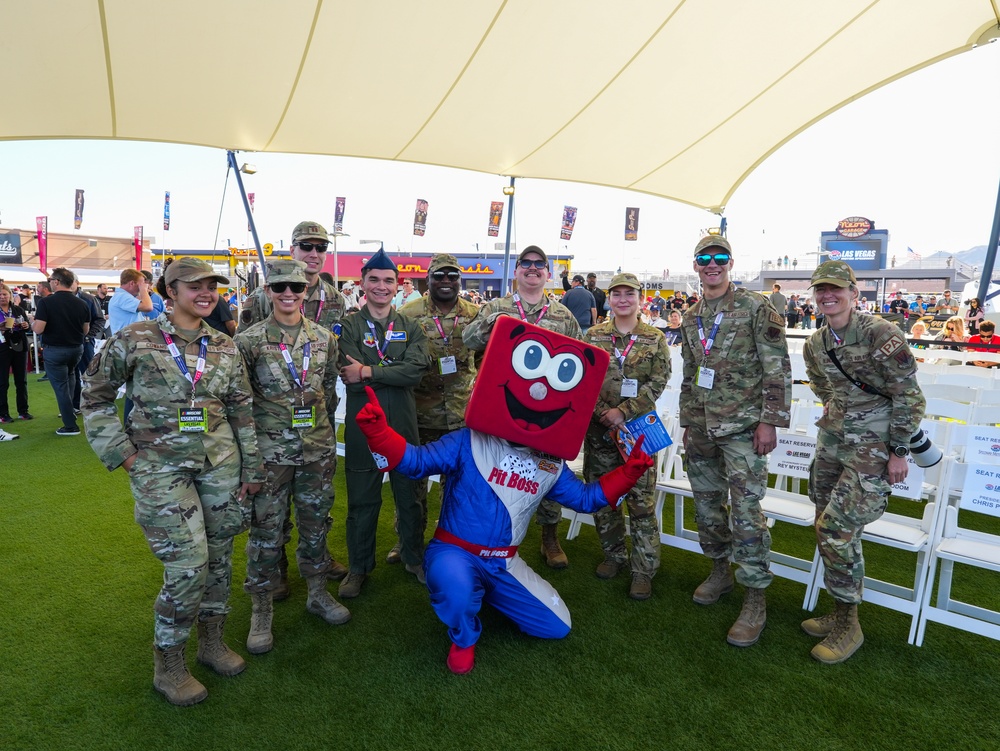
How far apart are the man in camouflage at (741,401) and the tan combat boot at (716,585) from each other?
29 centimetres

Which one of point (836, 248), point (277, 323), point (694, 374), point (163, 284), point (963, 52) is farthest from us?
point (836, 248)

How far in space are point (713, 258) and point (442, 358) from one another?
1.76m

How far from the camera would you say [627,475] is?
2.88m

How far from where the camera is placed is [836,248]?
60.7m

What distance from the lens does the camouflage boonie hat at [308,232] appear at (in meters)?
3.63

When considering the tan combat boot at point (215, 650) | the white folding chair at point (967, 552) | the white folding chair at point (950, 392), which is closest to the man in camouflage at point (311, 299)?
the tan combat boot at point (215, 650)

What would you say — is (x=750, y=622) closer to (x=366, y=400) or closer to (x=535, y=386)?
(x=535, y=386)

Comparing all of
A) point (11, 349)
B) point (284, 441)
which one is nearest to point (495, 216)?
point (11, 349)

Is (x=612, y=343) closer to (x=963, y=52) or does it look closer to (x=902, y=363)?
(x=902, y=363)

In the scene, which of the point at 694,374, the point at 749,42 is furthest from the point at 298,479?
the point at 749,42

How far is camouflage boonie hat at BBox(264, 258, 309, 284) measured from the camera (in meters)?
2.98

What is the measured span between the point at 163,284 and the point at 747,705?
325cm

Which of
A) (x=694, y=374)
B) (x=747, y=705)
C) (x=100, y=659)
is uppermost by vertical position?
(x=694, y=374)

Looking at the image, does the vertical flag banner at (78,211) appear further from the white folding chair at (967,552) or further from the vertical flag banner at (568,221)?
the white folding chair at (967,552)
